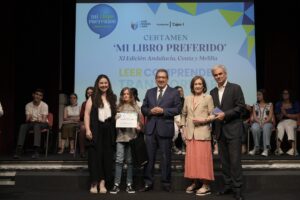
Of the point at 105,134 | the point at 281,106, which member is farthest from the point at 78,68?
the point at 281,106

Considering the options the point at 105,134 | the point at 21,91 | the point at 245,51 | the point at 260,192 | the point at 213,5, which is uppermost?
the point at 213,5

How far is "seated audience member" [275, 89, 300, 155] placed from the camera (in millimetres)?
6809

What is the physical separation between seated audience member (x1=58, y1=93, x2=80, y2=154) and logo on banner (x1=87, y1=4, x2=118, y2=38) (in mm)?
1302

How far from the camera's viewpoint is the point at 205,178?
4.82m

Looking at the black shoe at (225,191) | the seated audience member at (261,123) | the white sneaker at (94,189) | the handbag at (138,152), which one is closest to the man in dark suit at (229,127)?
the black shoe at (225,191)

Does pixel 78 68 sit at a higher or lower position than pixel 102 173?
higher

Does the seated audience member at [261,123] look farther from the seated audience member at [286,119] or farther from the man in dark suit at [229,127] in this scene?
the man in dark suit at [229,127]

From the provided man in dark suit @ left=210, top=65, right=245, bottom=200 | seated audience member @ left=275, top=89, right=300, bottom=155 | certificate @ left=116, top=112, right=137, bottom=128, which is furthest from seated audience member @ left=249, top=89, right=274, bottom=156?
certificate @ left=116, top=112, right=137, bottom=128

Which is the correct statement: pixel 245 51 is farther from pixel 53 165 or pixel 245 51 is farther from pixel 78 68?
pixel 53 165

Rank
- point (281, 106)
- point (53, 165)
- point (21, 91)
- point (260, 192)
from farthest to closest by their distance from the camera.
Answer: point (21, 91) → point (281, 106) → point (53, 165) → point (260, 192)

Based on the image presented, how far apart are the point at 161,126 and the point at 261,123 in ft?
8.16

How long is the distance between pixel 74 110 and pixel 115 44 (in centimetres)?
142

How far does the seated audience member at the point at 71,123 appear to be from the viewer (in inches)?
273

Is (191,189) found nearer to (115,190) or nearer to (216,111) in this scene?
(115,190)
